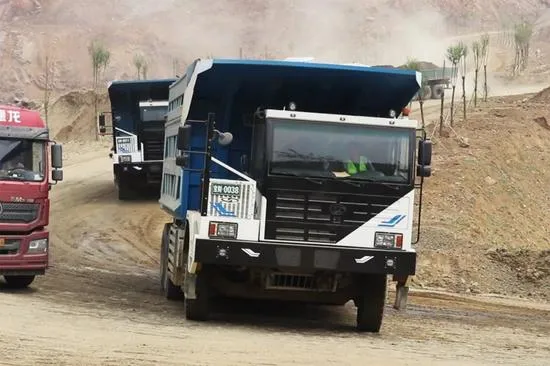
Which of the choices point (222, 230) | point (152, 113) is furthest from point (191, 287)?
point (152, 113)

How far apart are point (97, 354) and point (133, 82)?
1733cm

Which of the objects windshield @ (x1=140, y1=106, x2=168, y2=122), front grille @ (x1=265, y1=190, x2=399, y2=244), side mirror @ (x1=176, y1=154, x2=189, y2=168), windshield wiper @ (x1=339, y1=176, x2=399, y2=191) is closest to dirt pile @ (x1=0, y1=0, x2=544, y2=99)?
windshield @ (x1=140, y1=106, x2=168, y2=122)

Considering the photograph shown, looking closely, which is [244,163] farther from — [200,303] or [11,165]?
[11,165]

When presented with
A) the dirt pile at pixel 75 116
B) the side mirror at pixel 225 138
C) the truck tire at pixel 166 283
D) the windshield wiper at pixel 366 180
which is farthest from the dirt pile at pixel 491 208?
the dirt pile at pixel 75 116

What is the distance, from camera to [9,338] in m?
9.80

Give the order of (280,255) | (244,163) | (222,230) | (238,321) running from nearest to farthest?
(280,255)
(222,230)
(244,163)
(238,321)

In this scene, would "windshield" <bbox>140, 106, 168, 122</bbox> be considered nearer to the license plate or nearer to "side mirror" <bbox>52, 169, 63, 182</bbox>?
"side mirror" <bbox>52, 169, 63, 182</bbox>

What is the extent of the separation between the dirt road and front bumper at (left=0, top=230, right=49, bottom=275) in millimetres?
410

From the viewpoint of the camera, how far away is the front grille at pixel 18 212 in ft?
45.4

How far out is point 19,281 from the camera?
1502 centimetres

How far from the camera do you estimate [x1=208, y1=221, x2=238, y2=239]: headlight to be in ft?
36.8

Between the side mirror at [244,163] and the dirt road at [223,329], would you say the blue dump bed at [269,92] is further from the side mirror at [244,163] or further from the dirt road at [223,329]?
the dirt road at [223,329]

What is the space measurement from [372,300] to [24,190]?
5.53 metres

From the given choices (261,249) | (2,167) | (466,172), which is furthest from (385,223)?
(466,172)
